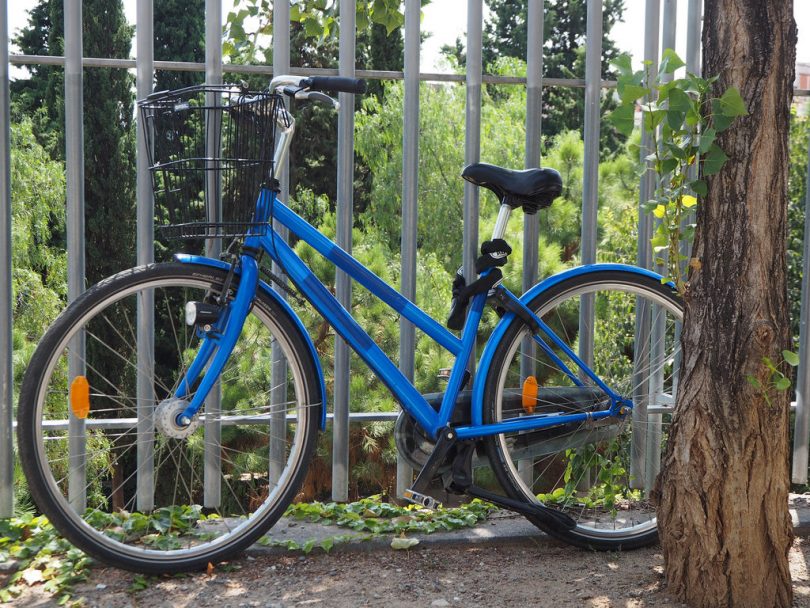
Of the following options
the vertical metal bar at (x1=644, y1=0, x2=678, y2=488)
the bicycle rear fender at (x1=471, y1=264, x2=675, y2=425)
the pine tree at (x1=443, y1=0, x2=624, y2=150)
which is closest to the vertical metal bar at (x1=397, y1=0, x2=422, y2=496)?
the bicycle rear fender at (x1=471, y1=264, x2=675, y2=425)

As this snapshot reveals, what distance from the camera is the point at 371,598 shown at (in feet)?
7.43

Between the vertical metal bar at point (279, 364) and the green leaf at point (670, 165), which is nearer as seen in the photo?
the green leaf at point (670, 165)

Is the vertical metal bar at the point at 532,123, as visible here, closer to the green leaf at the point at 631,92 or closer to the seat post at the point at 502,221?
the seat post at the point at 502,221

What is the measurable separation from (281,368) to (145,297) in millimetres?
422

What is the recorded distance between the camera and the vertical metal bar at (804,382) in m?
2.98

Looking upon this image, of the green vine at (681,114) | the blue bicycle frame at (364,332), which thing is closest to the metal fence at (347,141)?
Answer: the blue bicycle frame at (364,332)

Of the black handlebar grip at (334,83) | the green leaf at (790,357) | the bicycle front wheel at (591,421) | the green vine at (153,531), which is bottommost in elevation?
the green vine at (153,531)

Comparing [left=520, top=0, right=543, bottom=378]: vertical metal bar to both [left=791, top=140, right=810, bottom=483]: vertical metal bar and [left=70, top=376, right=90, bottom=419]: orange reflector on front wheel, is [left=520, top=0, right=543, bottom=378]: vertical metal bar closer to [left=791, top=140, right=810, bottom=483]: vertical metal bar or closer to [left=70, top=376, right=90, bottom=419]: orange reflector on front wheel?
[left=791, top=140, right=810, bottom=483]: vertical metal bar

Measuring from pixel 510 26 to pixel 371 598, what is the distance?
751 inches

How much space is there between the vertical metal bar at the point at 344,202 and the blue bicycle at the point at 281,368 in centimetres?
17

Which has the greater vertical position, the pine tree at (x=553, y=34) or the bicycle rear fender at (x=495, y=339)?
the pine tree at (x=553, y=34)

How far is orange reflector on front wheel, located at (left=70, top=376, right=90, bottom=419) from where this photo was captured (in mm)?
2346

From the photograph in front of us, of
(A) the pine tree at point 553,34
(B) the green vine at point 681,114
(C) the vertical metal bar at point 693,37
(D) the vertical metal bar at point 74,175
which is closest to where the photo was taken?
(B) the green vine at point 681,114

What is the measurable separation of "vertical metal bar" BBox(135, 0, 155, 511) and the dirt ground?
352 mm
